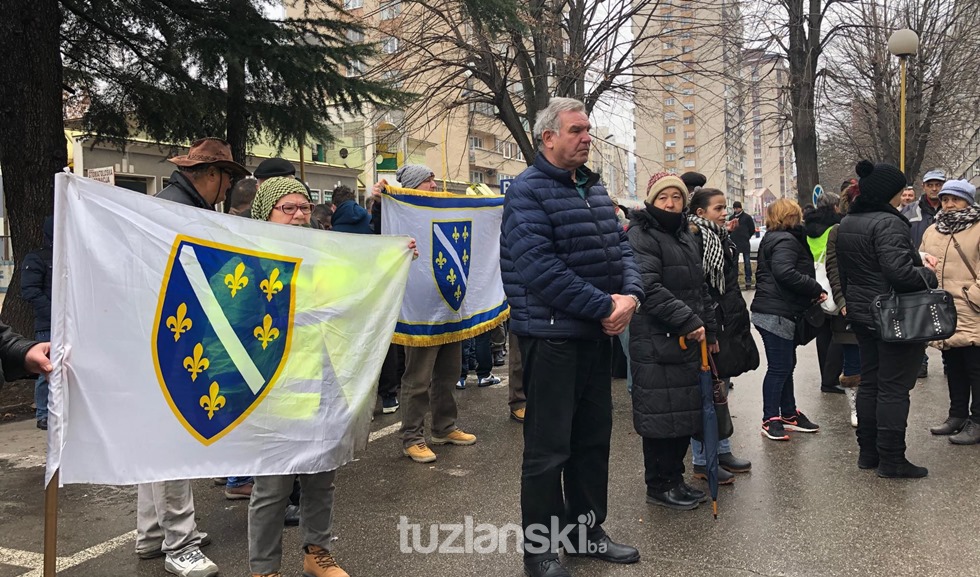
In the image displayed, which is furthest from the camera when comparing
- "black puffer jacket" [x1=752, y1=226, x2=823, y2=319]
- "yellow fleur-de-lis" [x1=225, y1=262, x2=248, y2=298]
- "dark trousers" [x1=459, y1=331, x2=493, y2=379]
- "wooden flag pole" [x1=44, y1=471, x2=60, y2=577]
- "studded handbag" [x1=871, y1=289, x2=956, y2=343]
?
"dark trousers" [x1=459, y1=331, x2=493, y2=379]

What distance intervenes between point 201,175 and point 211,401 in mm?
1324

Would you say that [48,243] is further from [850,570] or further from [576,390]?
[850,570]

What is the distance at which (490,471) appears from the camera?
5039mm

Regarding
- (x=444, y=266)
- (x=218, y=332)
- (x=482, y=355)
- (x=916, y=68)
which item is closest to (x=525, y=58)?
(x=482, y=355)

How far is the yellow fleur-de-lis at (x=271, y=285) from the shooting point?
10.6 feet

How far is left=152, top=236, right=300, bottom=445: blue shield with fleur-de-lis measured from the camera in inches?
119

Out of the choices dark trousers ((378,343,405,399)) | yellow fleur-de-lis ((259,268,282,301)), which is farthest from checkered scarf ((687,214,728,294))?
dark trousers ((378,343,405,399))

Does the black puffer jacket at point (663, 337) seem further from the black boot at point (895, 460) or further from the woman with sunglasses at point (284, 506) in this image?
the woman with sunglasses at point (284, 506)

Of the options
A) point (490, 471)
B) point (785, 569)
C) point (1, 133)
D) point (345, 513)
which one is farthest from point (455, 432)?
point (1, 133)

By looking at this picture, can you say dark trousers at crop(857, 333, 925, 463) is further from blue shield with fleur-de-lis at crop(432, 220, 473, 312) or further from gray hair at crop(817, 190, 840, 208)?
blue shield with fleur-de-lis at crop(432, 220, 473, 312)

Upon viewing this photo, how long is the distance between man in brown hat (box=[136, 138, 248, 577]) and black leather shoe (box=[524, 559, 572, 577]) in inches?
57.6

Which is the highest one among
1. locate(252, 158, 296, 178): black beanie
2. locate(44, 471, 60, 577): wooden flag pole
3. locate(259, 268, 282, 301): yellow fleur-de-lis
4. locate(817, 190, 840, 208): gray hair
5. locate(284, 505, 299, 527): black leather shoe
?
locate(252, 158, 296, 178): black beanie

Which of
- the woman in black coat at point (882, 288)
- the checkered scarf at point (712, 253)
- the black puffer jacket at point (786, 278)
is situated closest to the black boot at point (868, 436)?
the woman in black coat at point (882, 288)

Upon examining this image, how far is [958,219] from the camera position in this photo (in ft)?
→ 17.5
